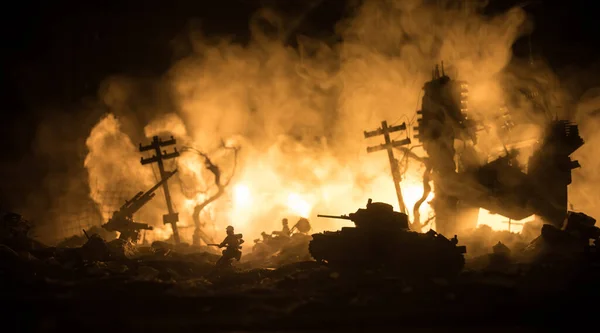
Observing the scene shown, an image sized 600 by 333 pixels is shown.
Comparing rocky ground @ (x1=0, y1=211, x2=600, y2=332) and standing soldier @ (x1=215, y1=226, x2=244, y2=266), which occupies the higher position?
standing soldier @ (x1=215, y1=226, x2=244, y2=266)

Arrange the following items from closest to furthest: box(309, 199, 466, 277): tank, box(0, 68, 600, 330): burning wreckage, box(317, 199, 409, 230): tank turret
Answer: box(0, 68, 600, 330): burning wreckage → box(309, 199, 466, 277): tank → box(317, 199, 409, 230): tank turret

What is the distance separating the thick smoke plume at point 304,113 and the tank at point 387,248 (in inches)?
393

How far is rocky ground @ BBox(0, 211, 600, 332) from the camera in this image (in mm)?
11289

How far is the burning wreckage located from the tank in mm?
36

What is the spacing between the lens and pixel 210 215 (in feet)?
94.3

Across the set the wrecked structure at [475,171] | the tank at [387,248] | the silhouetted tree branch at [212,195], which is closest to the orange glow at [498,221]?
the wrecked structure at [475,171]

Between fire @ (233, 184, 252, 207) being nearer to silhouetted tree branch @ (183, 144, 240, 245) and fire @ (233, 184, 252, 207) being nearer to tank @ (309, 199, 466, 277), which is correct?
silhouetted tree branch @ (183, 144, 240, 245)

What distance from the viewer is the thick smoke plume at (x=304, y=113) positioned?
2642 cm

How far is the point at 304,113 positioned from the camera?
1262 inches

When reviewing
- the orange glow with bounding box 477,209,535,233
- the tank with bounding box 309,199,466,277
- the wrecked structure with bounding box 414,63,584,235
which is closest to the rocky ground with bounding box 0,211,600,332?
the tank with bounding box 309,199,466,277

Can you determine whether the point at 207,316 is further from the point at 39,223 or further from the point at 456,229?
the point at 39,223

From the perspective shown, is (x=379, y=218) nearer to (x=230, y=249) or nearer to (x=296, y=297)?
(x=296, y=297)

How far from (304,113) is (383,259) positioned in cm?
1793

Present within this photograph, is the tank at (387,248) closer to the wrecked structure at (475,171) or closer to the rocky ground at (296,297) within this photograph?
the rocky ground at (296,297)
